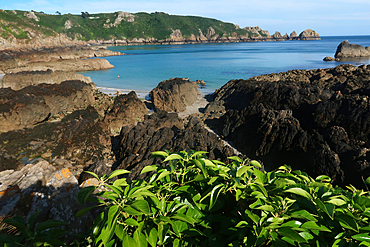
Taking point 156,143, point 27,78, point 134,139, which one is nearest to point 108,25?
point 27,78

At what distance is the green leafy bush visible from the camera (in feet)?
3.83

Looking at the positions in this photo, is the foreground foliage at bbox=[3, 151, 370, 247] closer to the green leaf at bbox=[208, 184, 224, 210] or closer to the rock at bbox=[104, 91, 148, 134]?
the green leaf at bbox=[208, 184, 224, 210]

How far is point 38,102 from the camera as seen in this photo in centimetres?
1124

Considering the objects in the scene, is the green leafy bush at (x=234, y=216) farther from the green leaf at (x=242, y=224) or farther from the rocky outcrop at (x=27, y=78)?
the rocky outcrop at (x=27, y=78)

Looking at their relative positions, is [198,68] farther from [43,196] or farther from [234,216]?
[234,216]

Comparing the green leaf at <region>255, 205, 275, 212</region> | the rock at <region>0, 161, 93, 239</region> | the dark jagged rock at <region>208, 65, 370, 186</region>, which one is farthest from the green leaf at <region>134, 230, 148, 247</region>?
the dark jagged rock at <region>208, 65, 370, 186</region>

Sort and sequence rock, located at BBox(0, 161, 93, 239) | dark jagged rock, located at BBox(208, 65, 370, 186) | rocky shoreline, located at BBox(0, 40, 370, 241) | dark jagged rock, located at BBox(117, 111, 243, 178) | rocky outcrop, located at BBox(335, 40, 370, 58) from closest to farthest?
rock, located at BBox(0, 161, 93, 239) < rocky shoreline, located at BBox(0, 40, 370, 241) < dark jagged rock, located at BBox(208, 65, 370, 186) < dark jagged rock, located at BBox(117, 111, 243, 178) < rocky outcrop, located at BBox(335, 40, 370, 58)

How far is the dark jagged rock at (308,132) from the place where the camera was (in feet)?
21.9

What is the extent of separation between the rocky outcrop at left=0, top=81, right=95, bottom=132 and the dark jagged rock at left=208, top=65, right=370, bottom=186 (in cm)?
961

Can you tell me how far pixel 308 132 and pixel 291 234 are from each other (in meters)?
9.53

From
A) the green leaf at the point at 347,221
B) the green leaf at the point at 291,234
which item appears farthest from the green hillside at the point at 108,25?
the green leaf at the point at 347,221

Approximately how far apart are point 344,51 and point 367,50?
7.88 m

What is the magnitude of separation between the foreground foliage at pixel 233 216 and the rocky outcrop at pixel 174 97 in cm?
1428

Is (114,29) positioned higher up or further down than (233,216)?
higher up
